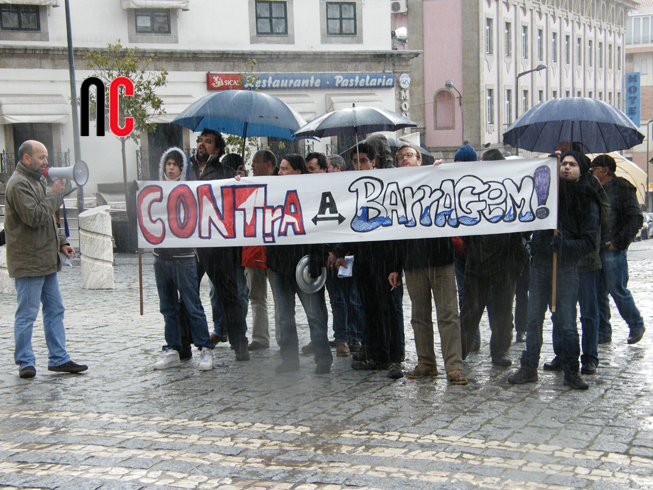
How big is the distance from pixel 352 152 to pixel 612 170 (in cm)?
257

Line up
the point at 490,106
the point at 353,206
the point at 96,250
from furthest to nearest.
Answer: the point at 490,106 → the point at 96,250 → the point at 353,206

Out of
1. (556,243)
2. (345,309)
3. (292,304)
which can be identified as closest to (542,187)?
(556,243)

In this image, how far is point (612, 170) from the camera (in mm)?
8227

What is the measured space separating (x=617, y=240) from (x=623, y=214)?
0.27 metres

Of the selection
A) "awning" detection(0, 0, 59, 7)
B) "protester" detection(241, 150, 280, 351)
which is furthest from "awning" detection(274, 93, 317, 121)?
"protester" detection(241, 150, 280, 351)

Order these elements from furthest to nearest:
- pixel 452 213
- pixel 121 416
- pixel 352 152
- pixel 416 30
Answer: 1. pixel 416 30
2. pixel 352 152
3. pixel 452 213
4. pixel 121 416

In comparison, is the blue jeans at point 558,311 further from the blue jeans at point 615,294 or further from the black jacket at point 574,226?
the blue jeans at point 615,294

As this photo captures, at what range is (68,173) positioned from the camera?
7.59 metres

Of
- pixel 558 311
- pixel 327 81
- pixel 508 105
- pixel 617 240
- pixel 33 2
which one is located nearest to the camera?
pixel 558 311

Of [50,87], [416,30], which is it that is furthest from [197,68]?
[416,30]

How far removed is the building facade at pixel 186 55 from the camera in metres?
28.8

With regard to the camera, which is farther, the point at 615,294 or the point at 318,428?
the point at 615,294

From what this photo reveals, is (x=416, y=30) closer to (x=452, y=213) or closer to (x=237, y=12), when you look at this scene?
(x=237, y=12)

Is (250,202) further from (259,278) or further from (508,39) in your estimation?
(508,39)
